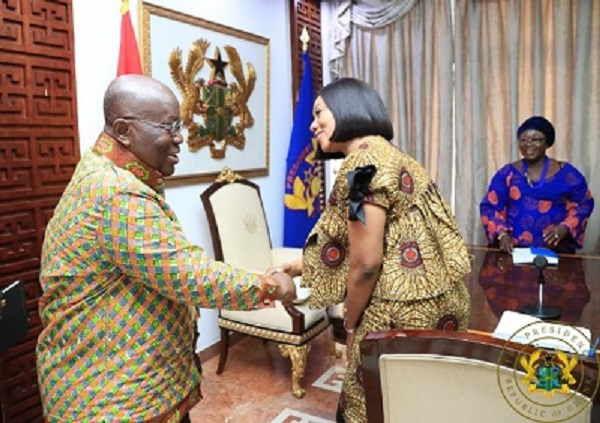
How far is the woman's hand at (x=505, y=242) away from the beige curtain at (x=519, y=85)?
1.07 metres

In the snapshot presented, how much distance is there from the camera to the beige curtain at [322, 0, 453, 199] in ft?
13.3

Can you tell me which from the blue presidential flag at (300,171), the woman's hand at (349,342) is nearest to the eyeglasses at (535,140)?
the blue presidential flag at (300,171)

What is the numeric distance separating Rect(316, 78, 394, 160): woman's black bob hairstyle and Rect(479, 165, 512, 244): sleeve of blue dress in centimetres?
192

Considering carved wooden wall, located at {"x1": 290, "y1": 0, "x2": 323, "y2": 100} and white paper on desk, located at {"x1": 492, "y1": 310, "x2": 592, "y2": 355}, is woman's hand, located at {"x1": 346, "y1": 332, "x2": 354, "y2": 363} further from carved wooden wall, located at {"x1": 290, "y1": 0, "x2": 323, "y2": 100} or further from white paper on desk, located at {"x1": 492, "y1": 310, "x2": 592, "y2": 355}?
carved wooden wall, located at {"x1": 290, "y1": 0, "x2": 323, "y2": 100}

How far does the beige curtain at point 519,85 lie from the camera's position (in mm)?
3664

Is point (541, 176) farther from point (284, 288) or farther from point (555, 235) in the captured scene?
point (284, 288)

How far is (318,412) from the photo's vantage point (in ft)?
8.76

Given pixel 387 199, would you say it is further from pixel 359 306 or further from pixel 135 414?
pixel 135 414

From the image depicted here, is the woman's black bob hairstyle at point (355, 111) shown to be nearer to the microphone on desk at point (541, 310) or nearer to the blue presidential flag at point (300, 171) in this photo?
the microphone on desk at point (541, 310)

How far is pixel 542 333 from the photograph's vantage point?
4.18 feet

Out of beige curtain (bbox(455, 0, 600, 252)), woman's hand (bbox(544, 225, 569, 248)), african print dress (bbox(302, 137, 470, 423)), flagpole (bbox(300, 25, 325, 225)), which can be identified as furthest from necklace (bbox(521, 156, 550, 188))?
african print dress (bbox(302, 137, 470, 423))

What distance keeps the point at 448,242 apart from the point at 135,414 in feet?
3.06

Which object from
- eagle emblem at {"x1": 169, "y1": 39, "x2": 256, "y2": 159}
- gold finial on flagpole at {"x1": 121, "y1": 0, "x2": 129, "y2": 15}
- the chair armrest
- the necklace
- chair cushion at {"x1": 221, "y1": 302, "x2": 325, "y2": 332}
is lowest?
chair cushion at {"x1": 221, "y1": 302, "x2": 325, "y2": 332}

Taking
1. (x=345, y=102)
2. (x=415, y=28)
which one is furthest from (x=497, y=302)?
(x=415, y=28)
